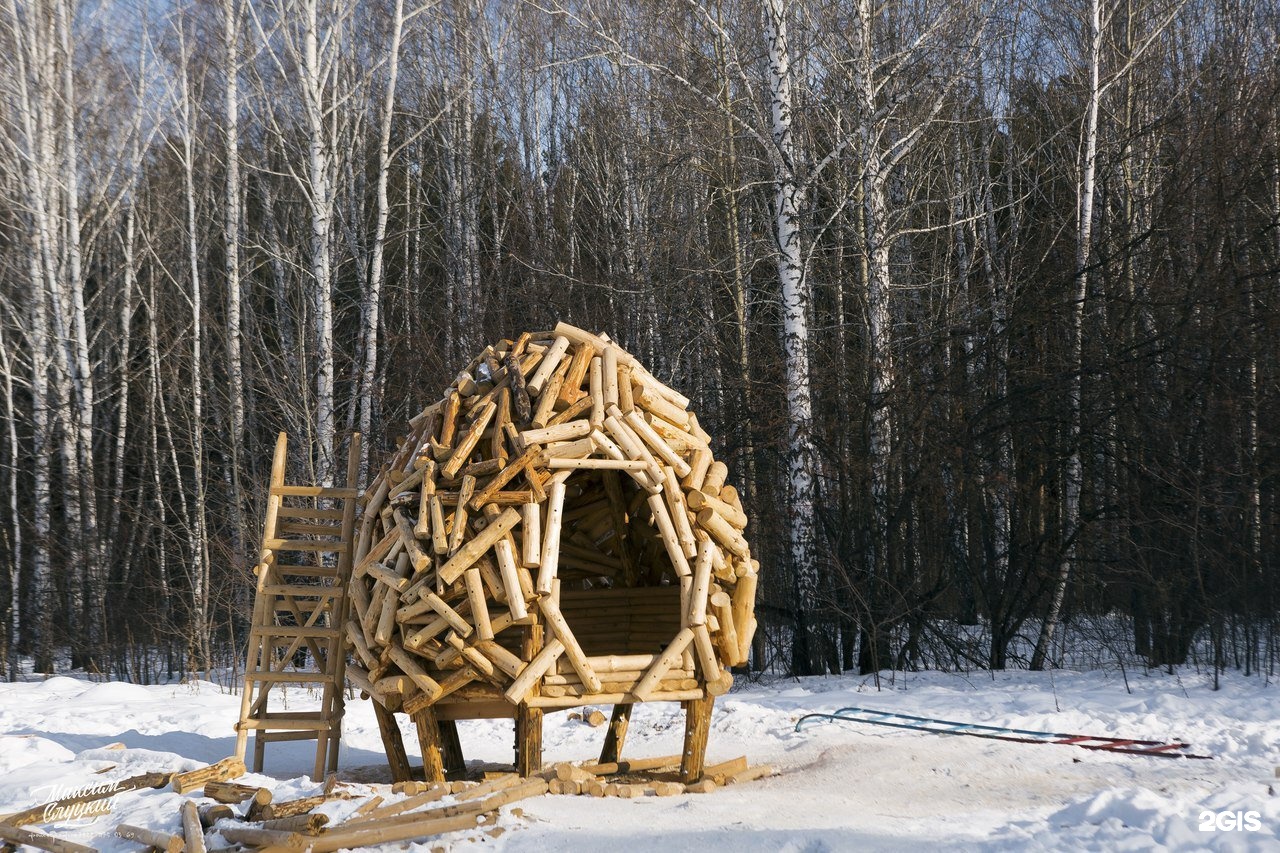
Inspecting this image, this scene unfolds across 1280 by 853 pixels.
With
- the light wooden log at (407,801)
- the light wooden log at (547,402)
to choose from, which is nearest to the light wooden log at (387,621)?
the light wooden log at (407,801)

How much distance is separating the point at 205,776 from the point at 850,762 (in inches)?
157

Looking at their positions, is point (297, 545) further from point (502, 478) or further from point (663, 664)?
point (663, 664)

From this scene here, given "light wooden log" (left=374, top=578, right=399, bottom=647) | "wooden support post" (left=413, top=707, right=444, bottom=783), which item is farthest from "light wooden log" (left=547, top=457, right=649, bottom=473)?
"wooden support post" (left=413, top=707, right=444, bottom=783)

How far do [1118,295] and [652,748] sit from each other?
824 cm

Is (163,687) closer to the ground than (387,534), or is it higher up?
closer to the ground

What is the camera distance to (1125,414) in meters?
12.2

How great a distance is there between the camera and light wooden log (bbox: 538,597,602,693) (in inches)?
253

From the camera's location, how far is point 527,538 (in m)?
6.48

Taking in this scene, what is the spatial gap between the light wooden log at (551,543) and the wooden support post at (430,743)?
1.06 metres

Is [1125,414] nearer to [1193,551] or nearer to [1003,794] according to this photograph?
[1193,551]

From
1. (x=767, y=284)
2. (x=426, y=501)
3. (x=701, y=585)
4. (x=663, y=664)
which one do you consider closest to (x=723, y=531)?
(x=701, y=585)

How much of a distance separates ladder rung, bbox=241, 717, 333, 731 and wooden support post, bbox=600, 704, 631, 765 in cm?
188

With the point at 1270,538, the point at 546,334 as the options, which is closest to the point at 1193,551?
the point at 1270,538

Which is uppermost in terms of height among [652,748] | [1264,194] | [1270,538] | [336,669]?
[1264,194]
